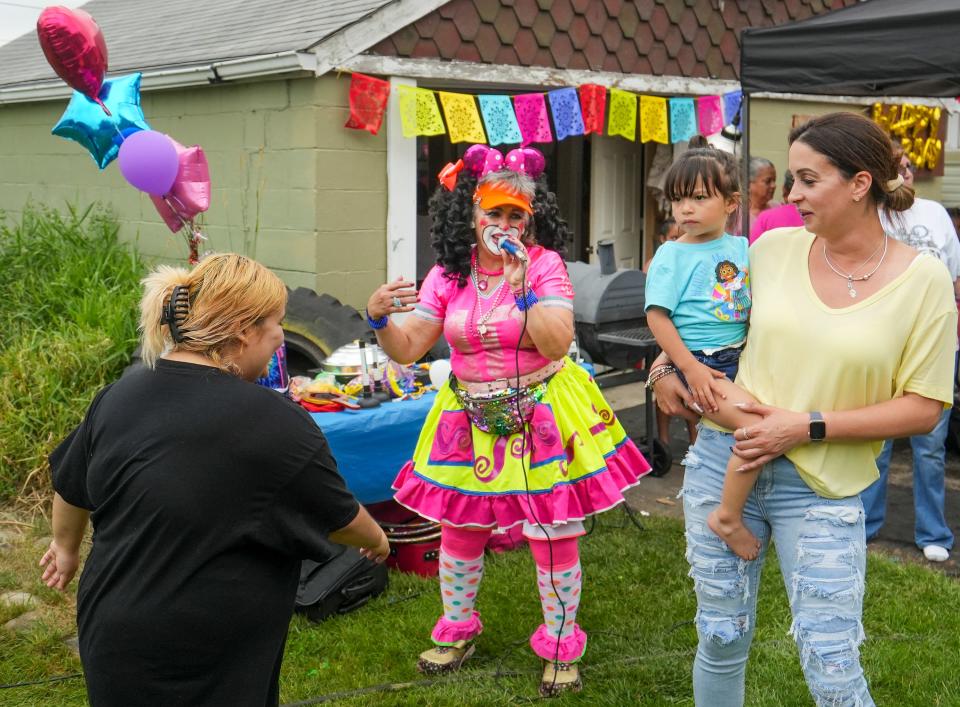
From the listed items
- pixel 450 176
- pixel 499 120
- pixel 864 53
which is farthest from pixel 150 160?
pixel 864 53

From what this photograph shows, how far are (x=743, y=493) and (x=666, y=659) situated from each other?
4.73 feet

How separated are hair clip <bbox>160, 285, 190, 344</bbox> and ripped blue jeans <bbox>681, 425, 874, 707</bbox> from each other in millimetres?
1358

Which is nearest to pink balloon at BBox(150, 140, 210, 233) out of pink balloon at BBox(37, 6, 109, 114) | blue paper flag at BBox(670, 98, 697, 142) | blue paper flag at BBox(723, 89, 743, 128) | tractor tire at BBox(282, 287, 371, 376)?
pink balloon at BBox(37, 6, 109, 114)

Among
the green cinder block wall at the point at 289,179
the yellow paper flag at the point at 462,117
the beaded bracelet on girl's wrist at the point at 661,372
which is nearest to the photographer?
the beaded bracelet on girl's wrist at the point at 661,372

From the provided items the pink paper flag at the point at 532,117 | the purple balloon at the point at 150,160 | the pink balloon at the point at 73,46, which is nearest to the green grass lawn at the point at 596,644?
the purple balloon at the point at 150,160

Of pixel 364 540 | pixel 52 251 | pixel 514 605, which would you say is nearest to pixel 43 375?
pixel 52 251

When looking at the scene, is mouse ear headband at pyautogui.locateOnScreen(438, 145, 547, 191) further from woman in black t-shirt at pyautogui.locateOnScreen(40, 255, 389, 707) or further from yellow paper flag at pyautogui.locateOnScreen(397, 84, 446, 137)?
yellow paper flag at pyautogui.locateOnScreen(397, 84, 446, 137)

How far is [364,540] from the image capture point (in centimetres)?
244

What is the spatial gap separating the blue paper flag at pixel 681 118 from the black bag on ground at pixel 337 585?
204 inches

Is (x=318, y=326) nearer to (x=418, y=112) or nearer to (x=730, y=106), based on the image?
(x=418, y=112)

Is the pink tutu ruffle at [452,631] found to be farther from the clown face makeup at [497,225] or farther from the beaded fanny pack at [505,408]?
the clown face makeup at [497,225]

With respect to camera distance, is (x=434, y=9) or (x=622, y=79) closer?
(x=434, y=9)

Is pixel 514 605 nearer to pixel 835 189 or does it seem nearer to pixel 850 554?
pixel 850 554

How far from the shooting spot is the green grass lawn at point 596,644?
3523 millimetres
